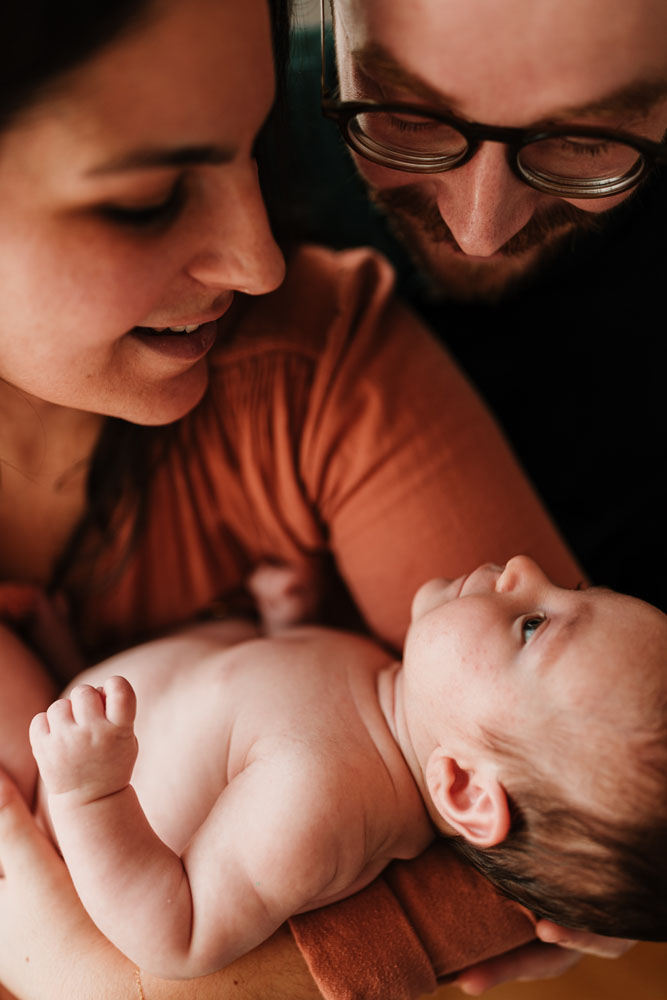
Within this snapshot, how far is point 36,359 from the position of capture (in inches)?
38.0

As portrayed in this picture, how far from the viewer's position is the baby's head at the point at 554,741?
100 cm

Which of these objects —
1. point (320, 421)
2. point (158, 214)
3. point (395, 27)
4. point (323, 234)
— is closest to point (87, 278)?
point (158, 214)

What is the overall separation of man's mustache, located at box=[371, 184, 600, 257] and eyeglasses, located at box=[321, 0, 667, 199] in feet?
0.37

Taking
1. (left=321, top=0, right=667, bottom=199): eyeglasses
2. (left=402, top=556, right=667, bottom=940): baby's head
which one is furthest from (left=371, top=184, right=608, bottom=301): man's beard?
(left=402, top=556, right=667, bottom=940): baby's head

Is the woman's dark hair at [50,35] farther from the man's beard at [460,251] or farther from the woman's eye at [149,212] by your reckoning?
the man's beard at [460,251]

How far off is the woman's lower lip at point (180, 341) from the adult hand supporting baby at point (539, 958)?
0.92 m

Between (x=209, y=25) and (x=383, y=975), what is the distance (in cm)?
109

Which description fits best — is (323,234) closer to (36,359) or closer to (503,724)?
(36,359)

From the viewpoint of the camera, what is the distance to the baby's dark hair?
39.2 inches

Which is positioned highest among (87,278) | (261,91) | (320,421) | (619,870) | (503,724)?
(261,91)

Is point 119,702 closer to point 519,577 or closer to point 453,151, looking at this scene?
point 519,577

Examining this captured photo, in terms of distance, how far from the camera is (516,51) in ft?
2.95

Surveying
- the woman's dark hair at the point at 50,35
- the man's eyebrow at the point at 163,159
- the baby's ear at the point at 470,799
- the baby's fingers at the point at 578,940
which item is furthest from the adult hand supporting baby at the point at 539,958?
the woman's dark hair at the point at 50,35

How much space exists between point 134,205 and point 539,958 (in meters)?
1.21
